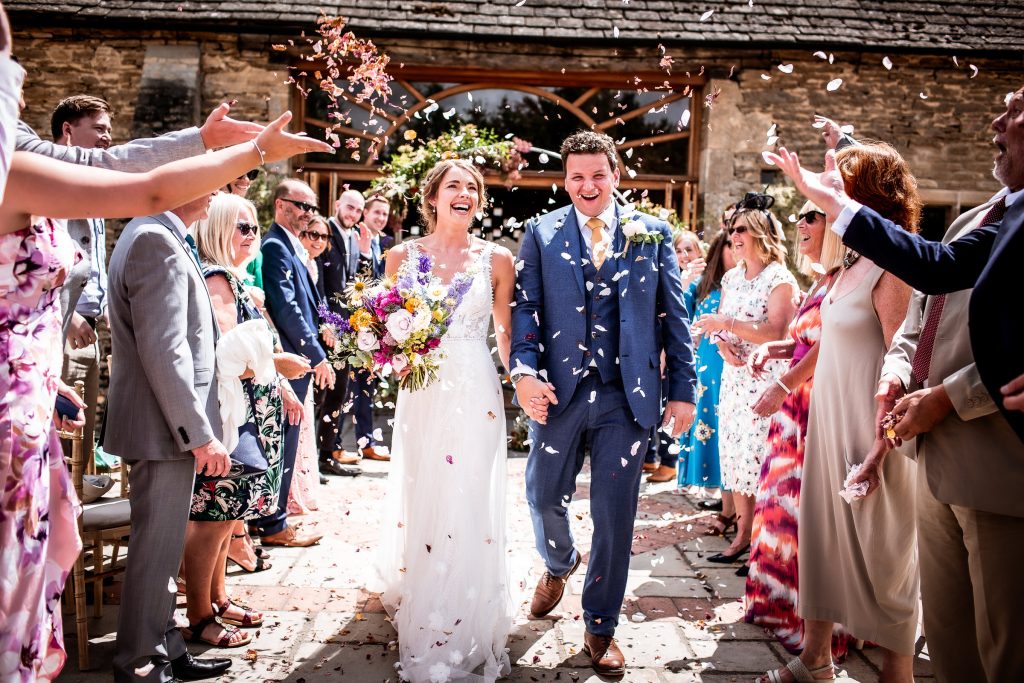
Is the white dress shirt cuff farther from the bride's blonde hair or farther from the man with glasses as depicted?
the man with glasses

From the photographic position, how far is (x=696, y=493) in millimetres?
7000

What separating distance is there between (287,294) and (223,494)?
2.45 metres

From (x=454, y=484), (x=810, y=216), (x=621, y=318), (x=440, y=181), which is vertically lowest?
(x=454, y=484)

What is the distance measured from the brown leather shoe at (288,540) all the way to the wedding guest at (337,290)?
2078mm

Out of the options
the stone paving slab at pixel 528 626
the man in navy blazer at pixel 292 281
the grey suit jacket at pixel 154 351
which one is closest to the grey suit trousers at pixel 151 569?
the grey suit jacket at pixel 154 351

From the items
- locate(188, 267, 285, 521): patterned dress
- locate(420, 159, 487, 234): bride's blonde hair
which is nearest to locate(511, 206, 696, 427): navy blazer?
locate(420, 159, 487, 234): bride's blonde hair

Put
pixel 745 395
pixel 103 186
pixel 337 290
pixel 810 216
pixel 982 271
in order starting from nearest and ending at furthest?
1. pixel 103 186
2. pixel 982 271
3. pixel 810 216
4. pixel 745 395
5. pixel 337 290

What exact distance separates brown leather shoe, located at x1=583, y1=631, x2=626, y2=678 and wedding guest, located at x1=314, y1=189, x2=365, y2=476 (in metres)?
4.23

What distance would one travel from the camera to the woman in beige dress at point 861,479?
3182mm

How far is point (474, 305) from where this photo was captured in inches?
153

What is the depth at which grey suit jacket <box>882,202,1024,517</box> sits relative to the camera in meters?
2.34

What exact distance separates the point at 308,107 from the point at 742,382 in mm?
8220

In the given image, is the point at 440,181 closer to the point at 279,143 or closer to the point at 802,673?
the point at 279,143

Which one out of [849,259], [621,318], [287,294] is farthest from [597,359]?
[287,294]
